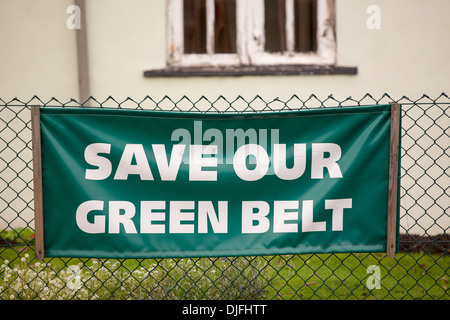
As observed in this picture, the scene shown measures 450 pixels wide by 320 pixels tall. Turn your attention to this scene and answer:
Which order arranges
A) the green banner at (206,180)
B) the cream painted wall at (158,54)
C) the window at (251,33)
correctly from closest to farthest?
the green banner at (206,180) → the cream painted wall at (158,54) → the window at (251,33)

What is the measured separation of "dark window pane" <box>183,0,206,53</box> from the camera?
19.6 ft

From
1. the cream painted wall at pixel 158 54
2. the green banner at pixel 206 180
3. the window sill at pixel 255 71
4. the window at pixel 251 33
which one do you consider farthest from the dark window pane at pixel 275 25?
the green banner at pixel 206 180

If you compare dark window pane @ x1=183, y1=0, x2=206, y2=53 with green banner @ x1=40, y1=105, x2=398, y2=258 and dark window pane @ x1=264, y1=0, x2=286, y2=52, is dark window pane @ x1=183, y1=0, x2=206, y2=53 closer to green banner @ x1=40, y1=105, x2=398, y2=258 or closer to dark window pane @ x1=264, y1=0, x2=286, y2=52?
dark window pane @ x1=264, y1=0, x2=286, y2=52

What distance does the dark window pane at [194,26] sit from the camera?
596 centimetres

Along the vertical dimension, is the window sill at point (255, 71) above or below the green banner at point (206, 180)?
above

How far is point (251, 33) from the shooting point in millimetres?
5945

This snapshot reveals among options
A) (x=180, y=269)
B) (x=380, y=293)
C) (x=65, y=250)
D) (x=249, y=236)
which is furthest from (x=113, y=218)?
(x=380, y=293)

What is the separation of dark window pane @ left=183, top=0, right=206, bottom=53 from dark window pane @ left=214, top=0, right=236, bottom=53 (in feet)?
0.48

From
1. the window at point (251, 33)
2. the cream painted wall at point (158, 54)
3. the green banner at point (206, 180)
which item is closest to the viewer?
the green banner at point (206, 180)

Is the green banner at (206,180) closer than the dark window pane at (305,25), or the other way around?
the green banner at (206,180)

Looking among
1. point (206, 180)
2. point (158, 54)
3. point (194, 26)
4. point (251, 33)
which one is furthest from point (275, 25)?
point (206, 180)

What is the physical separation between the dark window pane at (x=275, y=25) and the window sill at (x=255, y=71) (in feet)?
1.03

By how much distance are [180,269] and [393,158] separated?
5.91 ft

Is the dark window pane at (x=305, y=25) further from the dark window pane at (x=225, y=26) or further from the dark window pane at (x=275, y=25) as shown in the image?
the dark window pane at (x=225, y=26)
